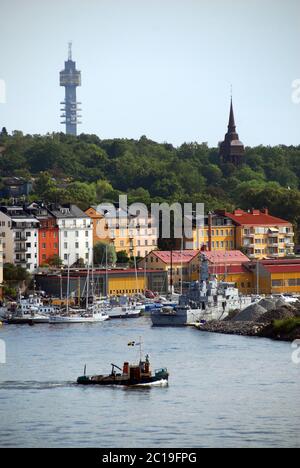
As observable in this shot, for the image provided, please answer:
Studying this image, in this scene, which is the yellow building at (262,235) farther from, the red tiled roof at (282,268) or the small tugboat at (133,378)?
the small tugboat at (133,378)

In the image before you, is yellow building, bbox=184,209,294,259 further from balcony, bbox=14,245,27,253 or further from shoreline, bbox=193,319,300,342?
shoreline, bbox=193,319,300,342

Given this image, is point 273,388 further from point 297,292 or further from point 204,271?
point 297,292

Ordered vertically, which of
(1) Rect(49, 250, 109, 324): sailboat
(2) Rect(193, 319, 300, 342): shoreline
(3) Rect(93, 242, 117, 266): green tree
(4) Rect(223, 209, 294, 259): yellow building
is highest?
(4) Rect(223, 209, 294, 259): yellow building

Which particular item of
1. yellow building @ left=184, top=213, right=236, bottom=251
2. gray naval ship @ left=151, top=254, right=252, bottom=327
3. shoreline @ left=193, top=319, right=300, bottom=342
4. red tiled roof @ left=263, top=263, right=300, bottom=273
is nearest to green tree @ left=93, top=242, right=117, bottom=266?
yellow building @ left=184, top=213, right=236, bottom=251

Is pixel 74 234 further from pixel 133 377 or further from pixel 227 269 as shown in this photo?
pixel 133 377

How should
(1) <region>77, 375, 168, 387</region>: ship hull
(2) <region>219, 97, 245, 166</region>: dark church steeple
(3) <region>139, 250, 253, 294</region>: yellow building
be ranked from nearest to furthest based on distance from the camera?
(1) <region>77, 375, 168, 387</region>: ship hull → (3) <region>139, 250, 253, 294</region>: yellow building → (2) <region>219, 97, 245, 166</region>: dark church steeple

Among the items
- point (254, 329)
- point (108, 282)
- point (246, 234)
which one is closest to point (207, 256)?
point (108, 282)

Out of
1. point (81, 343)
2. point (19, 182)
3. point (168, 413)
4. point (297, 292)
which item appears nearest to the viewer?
point (168, 413)

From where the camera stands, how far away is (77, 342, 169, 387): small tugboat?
32500 millimetres

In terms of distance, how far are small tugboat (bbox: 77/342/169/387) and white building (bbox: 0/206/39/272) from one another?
21192 mm

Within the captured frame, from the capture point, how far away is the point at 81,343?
3941 centimetres
